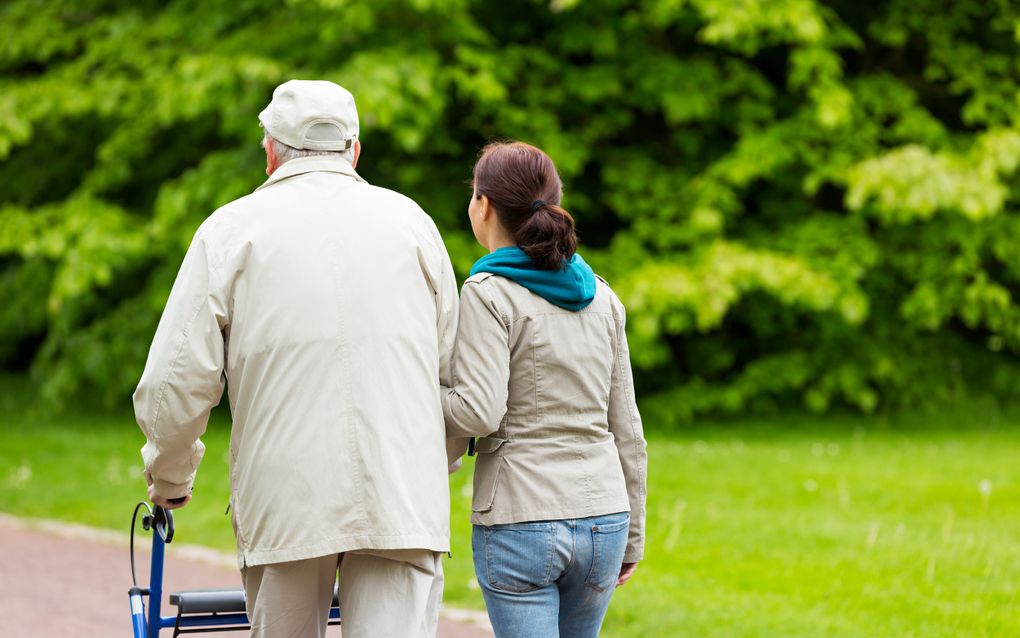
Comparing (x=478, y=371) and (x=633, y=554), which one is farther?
(x=633, y=554)

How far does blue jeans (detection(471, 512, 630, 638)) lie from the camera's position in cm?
299

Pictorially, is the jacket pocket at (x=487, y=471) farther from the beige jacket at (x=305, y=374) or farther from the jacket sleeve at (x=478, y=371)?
the beige jacket at (x=305, y=374)

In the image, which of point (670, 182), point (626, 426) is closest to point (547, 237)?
point (626, 426)

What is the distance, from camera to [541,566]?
300cm

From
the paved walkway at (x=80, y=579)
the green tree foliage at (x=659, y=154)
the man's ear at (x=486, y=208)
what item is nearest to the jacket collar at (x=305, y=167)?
the man's ear at (x=486, y=208)

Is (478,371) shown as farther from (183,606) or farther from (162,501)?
(183,606)

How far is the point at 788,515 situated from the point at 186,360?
5.63m

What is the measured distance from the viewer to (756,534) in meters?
7.27

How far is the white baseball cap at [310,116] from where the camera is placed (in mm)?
2908

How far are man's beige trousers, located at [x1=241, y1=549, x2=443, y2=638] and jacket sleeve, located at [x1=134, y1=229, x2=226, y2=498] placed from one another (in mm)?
362

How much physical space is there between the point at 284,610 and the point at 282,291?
68cm

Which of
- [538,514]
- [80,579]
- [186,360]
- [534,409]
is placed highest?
[186,360]

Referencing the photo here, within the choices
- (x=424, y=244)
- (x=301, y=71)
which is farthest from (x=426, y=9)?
(x=424, y=244)

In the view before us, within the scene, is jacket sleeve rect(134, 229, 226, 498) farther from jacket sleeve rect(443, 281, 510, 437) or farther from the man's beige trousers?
jacket sleeve rect(443, 281, 510, 437)
